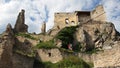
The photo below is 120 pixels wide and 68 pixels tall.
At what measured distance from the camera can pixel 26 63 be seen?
32.0 metres

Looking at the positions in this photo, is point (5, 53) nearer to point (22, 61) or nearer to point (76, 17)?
point (22, 61)

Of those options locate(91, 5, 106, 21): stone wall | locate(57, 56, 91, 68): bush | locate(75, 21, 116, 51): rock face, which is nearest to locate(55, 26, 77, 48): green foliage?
locate(75, 21, 116, 51): rock face

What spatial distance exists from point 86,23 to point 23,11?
10.6 metres

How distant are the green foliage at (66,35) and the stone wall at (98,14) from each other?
6428mm

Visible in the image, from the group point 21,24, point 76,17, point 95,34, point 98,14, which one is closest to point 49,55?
point 95,34

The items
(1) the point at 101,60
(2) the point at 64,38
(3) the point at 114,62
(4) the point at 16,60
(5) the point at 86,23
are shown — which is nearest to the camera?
(3) the point at 114,62

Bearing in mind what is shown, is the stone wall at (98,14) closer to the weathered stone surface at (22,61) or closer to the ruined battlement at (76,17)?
the ruined battlement at (76,17)

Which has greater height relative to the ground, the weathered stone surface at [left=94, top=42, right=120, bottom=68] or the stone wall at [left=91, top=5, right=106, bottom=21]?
the stone wall at [left=91, top=5, right=106, bottom=21]

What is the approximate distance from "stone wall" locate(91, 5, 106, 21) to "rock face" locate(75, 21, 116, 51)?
3.44 m

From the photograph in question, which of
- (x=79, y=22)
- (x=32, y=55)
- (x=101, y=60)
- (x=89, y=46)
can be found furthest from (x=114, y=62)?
(x=79, y=22)

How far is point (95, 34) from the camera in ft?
153

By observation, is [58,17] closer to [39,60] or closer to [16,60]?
[39,60]

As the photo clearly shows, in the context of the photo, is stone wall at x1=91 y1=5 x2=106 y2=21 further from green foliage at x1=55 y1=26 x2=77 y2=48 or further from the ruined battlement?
green foliage at x1=55 y1=26 x2=77 y2=48

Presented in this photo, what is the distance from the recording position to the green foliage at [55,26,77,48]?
4340 cm
